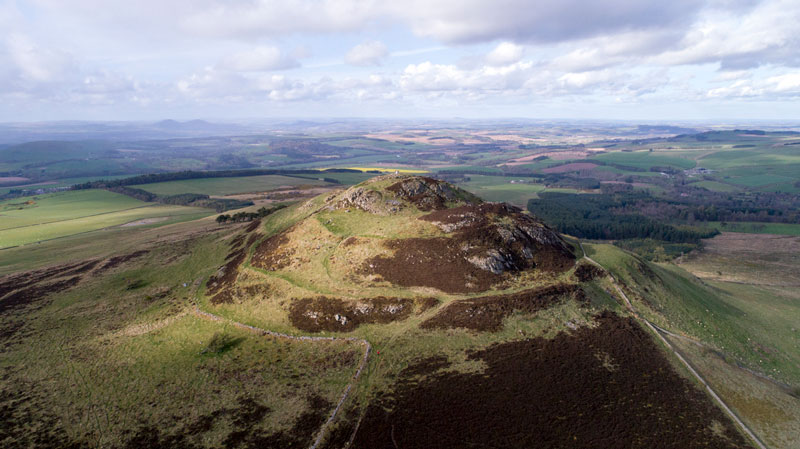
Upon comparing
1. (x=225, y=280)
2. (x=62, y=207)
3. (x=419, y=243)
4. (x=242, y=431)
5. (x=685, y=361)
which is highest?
(x=419, y=243)

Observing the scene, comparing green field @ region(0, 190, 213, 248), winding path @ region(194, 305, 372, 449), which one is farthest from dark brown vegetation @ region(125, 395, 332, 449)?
green field @ region(0, 190, 213, 248)

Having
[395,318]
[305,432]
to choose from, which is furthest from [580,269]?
[305,432]

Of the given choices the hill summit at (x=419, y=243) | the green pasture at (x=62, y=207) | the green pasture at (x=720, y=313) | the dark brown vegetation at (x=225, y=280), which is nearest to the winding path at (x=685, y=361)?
the green pasture at (x=720, y=313)

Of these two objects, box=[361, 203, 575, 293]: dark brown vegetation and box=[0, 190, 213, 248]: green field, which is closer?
box=[361, 203, 575, 293]: dark brown vegetation

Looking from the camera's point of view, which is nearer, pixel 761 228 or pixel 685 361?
pixel 685 361

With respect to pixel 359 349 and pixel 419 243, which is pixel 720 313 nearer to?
pixel 419 243

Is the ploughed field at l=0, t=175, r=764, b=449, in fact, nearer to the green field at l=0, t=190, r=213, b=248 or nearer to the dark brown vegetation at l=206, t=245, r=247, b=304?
the dark brown vegetation at l=206, t=245, r=247, b=304

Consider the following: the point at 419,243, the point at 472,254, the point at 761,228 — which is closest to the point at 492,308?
the point at 472,254
